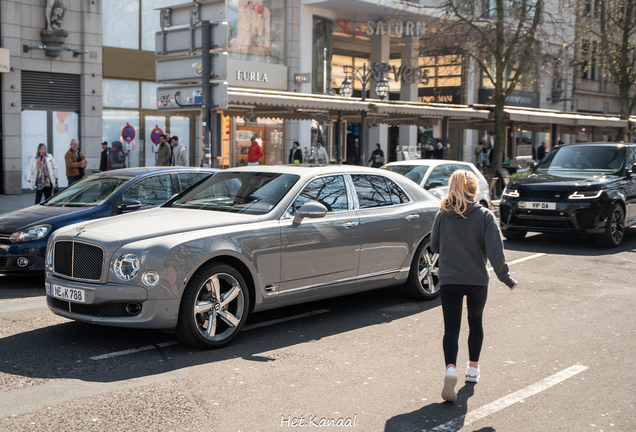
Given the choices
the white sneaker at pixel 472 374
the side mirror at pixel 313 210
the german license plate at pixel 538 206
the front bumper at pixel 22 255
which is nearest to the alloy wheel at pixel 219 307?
the side mirror at pixel 313 210

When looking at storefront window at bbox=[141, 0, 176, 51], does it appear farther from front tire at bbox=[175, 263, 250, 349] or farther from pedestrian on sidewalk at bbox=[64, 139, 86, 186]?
front tire at bbox=[175, 263, 250, 349]

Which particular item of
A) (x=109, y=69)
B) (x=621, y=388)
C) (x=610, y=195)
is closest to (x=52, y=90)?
(x=109, y=69)

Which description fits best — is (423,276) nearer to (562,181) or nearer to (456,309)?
(456,309)

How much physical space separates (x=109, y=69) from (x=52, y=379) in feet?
66.7

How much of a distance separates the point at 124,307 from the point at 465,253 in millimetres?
2727

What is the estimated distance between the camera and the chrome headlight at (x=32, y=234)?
8.17 metres

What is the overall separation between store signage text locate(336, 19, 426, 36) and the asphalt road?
26281 millimetres

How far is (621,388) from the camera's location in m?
4.88

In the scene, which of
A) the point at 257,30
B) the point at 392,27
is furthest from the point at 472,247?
the point at 392,27

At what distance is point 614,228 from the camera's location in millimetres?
11891

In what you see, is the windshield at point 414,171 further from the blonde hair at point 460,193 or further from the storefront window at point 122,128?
the storefront window at point 122,128

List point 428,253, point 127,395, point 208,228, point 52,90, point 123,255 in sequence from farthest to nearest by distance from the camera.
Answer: point 52,90
point 428,253
point 208,228
point 123,255
point 127,395

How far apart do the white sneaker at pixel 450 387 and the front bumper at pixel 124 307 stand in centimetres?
221

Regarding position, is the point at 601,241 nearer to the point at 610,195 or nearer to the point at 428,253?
the point at 610,195
